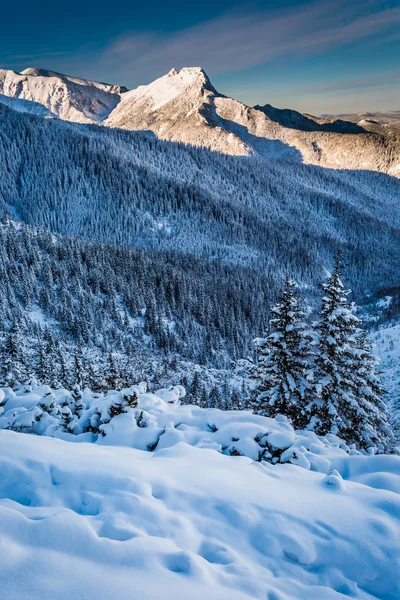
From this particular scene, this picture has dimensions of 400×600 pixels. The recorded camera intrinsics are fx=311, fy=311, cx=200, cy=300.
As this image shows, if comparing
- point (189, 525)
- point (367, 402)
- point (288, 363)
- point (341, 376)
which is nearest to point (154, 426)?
point (189, 525)

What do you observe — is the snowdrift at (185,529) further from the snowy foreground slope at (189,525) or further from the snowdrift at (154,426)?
the snowdrift at (154,426)

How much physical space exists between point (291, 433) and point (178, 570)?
5.54 metres

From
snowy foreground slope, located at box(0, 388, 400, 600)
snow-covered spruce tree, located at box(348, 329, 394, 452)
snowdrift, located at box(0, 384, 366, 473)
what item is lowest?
snow-covered spruce tree, located at box(348, 329, 394, 452)

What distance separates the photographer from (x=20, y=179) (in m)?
166

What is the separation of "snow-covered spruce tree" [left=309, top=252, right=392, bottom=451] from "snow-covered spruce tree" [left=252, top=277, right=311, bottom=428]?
1.91 feet

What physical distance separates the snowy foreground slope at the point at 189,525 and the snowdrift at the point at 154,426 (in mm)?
614

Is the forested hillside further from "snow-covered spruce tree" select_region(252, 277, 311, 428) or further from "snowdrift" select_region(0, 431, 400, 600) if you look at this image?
"snowdrift" select_region(0, 431, 400, 600)

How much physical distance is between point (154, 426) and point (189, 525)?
3.86 meters

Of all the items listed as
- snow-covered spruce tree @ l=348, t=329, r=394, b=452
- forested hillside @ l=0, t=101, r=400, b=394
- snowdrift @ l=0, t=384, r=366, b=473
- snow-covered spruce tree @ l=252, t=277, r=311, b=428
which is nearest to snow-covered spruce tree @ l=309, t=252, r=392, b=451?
snow-covered spruce tree @ l=348, t=329, r=394, b=452

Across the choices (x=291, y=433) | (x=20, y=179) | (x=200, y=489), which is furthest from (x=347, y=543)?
(x=20, y=179)

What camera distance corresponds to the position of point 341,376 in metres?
14.2

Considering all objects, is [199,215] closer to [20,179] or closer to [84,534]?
[20,179]

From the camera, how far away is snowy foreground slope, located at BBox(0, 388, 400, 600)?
3150 mm

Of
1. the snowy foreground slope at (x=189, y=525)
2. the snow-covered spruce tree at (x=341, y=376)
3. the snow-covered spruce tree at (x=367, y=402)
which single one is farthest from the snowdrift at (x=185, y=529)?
the snow-covered spruce tree at (x=367, y=402)
